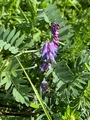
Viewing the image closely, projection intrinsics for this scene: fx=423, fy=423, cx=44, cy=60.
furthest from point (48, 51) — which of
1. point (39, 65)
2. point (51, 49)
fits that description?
point (39, 65)

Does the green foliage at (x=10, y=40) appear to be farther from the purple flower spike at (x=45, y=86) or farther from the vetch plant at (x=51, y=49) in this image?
the purple flower spike at (x=45, y=86)

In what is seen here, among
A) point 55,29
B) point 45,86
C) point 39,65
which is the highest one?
point 55,29

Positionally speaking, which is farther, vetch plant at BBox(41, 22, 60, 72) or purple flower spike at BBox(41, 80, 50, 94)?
purple flower spike at BBox(41, 80, 50, 94)

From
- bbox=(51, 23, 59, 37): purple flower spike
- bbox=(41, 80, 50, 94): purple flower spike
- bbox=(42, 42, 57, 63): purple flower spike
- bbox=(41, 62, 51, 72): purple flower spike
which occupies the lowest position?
bbox=(41, 80, 50, 94): purple flower spike

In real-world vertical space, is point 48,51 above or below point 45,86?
above

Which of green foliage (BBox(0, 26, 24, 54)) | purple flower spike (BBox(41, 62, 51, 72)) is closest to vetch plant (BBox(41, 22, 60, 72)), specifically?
purple flower spike (BBox(41, 62, 51, 72))

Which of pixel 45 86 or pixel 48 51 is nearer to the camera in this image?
pixel 48 51

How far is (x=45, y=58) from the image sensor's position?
190 cm

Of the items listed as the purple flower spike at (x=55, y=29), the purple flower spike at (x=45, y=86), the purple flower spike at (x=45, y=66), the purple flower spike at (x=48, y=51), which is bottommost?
the purple flower spike at (x=45, y=86)

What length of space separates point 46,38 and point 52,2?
0.28 metres

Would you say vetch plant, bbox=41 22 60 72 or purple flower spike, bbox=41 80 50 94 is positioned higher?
vetch plant, bbox=41 22 60 72

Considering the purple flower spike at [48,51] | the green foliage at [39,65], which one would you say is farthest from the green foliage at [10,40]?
the purple flower spike at [48,51]

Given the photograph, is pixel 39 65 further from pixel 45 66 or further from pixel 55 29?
pixel 55 29

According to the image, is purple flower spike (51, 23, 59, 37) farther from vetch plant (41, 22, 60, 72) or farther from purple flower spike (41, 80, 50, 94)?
purple flower spike (41, 80, 50, 94)
